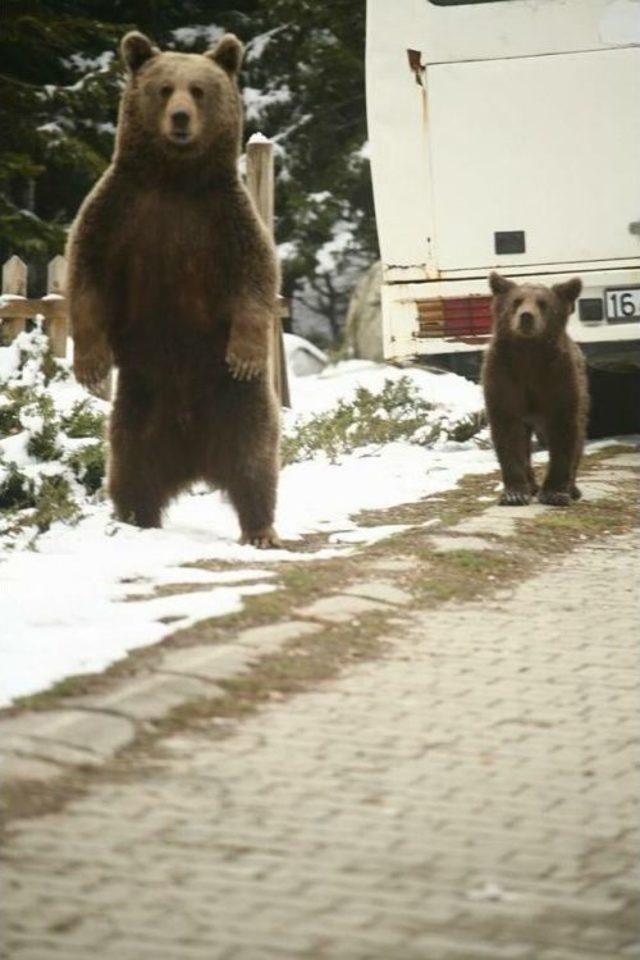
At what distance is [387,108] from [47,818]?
9.31 meters

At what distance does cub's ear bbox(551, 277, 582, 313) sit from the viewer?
9953mm

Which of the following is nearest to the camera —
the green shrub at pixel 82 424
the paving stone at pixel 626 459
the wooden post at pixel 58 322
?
the green shrub at pixel 82 424

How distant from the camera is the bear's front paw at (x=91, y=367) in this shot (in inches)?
312

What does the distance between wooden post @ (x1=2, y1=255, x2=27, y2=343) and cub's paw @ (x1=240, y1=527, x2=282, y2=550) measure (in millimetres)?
7424

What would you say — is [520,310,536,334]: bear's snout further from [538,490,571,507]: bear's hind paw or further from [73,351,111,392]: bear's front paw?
[73,351,111,392]: bear's front paw

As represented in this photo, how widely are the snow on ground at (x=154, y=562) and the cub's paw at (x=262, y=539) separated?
82mm

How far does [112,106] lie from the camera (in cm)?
1828

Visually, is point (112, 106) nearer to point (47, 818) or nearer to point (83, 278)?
point (83, 278)

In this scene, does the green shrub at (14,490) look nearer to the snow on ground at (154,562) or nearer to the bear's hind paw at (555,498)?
the snow on ground at (154,562)

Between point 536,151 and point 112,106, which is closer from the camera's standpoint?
point 536,151

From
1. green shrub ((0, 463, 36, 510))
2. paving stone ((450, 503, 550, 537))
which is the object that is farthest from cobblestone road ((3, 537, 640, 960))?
green shrub ((0, 463, 36, 510))

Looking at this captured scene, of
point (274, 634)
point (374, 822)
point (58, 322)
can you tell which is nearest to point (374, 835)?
point (374, 822)

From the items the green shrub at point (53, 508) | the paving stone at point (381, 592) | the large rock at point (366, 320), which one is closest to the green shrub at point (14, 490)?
the green shrub at point (53, 508)

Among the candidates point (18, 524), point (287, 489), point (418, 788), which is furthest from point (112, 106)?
point (418, 788)
